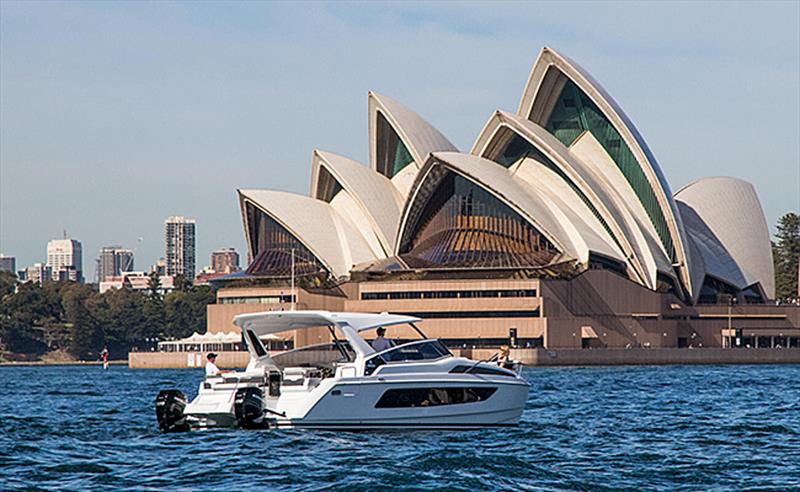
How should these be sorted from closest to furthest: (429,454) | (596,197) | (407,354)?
1. (429,454)
2. (407,354)
3. (596,197)

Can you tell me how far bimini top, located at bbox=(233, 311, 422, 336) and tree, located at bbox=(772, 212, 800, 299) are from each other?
96.8 meters

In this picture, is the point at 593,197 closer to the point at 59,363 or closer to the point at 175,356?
the point at 175,356

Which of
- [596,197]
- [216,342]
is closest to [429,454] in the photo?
[596,197]

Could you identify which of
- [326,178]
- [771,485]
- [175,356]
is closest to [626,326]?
[326,178]

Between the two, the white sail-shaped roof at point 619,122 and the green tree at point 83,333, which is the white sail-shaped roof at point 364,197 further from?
the green tree at point 83,333

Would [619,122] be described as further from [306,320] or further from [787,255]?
[306,320]

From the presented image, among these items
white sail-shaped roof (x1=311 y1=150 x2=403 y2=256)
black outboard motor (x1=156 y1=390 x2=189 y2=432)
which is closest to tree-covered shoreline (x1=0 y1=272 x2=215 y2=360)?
white sail-shaped roof (x1=311 y1=150 x2=403 y2=256)

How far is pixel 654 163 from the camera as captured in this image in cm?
8956

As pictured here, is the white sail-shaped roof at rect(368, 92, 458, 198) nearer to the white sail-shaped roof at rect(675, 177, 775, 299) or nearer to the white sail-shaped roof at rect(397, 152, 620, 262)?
the white sail-shaped roof at rect(397, 152, 620, 262)

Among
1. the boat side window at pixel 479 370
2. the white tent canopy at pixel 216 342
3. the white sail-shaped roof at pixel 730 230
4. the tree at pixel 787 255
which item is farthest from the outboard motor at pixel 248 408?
the tree at pixel 787 255

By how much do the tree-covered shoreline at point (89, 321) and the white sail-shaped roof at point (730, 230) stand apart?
5517 cm

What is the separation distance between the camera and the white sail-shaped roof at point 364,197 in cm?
9619

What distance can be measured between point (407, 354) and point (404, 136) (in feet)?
219

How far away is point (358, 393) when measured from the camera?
27.5 m
